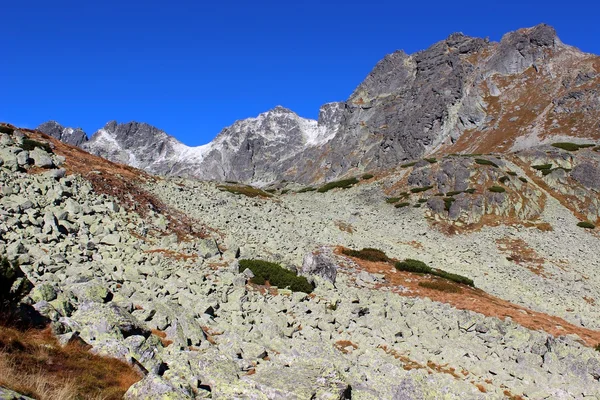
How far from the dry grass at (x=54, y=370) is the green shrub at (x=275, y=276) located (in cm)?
1026

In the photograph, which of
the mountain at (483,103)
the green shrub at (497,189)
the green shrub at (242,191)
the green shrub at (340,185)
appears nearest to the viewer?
the green shrub at (497,189)

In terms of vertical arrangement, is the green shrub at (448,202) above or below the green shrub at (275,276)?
above

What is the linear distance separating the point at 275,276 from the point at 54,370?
480 inches

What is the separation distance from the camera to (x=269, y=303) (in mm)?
17297

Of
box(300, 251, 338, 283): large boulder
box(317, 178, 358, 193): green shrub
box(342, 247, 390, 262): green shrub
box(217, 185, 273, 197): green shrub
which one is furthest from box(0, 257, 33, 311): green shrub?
box(317, 178, 358, 193): green shrub

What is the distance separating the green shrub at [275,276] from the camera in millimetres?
19656

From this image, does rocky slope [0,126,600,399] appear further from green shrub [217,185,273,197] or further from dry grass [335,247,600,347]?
green shrub [217,185,273,197]

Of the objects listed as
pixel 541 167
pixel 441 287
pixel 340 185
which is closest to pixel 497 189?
pixel 541 167

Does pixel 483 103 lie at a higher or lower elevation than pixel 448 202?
higher

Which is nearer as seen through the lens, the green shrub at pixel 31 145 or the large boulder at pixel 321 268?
the large boulder at pixel 321 268

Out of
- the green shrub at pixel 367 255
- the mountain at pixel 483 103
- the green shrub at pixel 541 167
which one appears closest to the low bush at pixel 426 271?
the green shrub at pixel 367 255

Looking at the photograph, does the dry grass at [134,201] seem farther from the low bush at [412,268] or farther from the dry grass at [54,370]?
the dry grass at [54,370]

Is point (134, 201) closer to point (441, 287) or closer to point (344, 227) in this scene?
point (344, 227)

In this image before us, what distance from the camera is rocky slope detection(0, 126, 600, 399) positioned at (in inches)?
449
